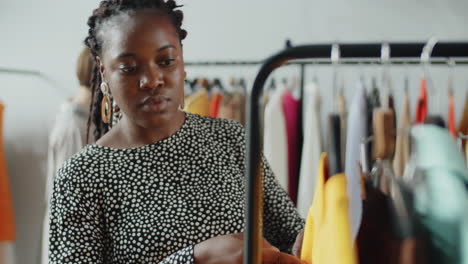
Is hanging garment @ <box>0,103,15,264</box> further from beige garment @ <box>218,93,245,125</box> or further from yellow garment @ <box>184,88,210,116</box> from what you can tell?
beige garment @ <box>218,93,245,125</box>

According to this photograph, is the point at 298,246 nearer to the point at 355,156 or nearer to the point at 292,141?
the point at 355,156

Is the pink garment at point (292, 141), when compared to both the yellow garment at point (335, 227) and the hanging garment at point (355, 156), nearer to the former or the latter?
the hanging garment at point (355, 156)

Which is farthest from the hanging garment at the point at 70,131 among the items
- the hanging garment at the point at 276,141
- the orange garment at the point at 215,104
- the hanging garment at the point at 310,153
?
the hanging garment at the point at 310,153

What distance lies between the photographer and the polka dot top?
36.7 inches

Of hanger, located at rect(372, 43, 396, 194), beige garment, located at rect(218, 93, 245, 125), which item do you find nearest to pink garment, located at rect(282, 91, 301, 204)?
beige garment, located at rect(218, 93, 245, 125)

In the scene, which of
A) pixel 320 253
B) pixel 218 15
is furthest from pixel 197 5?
pixel 320 253

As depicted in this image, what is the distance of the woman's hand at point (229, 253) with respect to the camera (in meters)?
0.73

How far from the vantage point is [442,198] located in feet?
1.69

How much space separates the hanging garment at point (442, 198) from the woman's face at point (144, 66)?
511mm

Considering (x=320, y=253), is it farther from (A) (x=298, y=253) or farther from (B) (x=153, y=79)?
(B) (x=153, y=79)

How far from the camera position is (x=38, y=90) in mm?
2693

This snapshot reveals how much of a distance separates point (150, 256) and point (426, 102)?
1.10 metres

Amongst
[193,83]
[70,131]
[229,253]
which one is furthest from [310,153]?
[229,253]

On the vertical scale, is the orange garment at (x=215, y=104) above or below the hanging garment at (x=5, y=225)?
above
